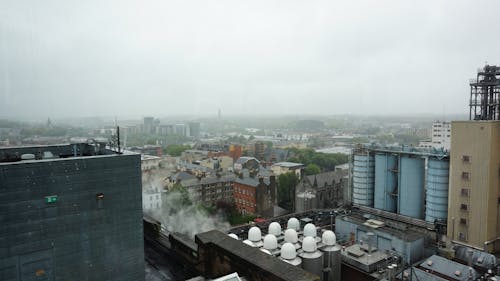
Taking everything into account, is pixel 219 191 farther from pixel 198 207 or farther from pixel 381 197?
pixel 381 197

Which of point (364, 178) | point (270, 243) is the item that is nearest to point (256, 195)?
point (364, 178)

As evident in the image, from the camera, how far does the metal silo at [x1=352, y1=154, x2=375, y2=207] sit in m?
20.9

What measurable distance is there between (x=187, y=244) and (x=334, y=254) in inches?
245

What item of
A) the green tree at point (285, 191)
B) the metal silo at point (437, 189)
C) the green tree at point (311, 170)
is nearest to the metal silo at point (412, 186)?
the metal silo at point (437, 189)

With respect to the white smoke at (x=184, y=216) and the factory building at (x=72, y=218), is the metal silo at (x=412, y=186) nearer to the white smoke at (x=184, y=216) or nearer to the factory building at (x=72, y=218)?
the white smoke at (x=184, y=216)

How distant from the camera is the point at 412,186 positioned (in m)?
18.8

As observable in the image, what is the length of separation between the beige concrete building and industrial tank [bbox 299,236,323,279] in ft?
23.7

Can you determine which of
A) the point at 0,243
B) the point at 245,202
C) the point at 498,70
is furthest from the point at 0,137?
the point at 498,70

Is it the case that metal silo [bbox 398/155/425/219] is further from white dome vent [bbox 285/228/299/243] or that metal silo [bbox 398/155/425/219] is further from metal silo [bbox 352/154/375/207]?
white dome vent [bbox 285/228/299/243]

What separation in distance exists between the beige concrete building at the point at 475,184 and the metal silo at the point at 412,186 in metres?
2.36

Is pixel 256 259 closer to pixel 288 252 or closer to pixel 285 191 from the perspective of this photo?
pixel 288 252

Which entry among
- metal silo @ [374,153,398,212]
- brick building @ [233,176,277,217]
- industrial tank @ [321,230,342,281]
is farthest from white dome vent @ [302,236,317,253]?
brick building @ [233,176,277,217]

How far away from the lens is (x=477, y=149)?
15398 mm

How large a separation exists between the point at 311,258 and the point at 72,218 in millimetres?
9001
